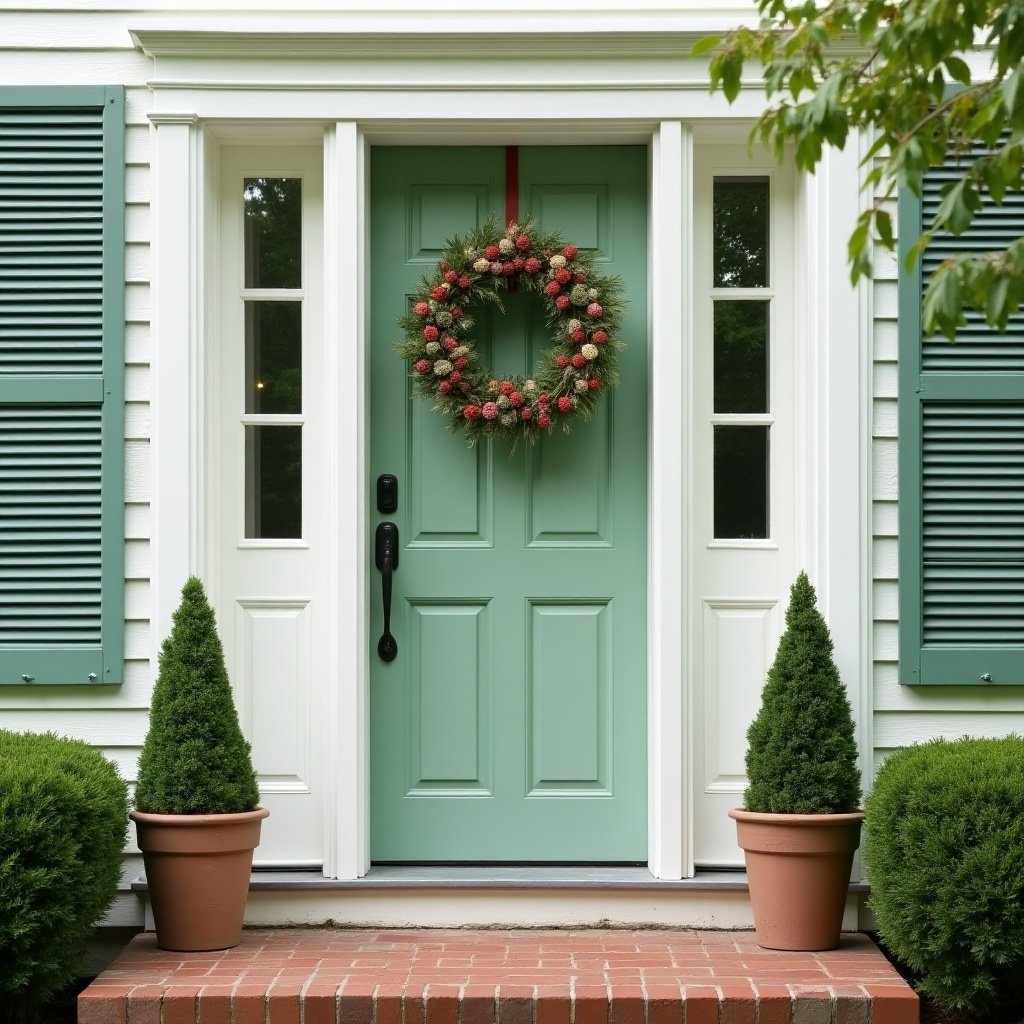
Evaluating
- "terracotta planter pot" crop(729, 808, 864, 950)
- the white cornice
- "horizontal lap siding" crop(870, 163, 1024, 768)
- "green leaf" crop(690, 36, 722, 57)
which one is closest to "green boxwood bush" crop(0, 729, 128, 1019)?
"terracotta planter pot" crop(729, 808, 864, 950)

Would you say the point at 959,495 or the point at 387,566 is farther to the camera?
the point at 387,566

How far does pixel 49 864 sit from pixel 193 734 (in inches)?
22.7

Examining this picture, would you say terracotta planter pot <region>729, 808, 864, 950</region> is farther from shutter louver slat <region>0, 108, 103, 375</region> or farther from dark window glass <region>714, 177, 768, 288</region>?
shutter louver slat <region>0, 108, 103, 375</region>

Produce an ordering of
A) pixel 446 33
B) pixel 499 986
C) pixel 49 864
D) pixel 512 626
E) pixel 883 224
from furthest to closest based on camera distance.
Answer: pixel 512 626, pixel 446 33, pixel 499 986, pixel 49 864, pixel 883 224

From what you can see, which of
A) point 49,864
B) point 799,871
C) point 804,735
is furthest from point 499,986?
point 49,864

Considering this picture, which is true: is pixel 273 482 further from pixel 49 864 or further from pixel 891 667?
pixel 891 667

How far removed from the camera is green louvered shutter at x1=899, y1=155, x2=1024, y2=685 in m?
4.45

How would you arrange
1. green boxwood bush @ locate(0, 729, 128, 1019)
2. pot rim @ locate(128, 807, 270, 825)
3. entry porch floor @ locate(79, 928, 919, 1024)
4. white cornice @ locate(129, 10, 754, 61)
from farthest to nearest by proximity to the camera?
white cornice @ locate(129, 10, 754, 61)
pot rim @ locate(128, 807, 270, 825)
entry porch floor @ locate(79, 928, 919, 1024)
green boxwood bush @ locate(0, 729, 128, 1019)

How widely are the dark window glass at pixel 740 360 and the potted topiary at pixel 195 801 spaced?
1.89 meters

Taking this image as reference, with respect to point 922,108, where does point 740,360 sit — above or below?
below

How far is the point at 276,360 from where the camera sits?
472 cm

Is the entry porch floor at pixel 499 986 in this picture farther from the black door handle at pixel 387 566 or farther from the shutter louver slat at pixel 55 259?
the shutter louver slat at pixel 55 259

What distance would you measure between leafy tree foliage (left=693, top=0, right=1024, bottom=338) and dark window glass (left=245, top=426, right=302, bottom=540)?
2349mm

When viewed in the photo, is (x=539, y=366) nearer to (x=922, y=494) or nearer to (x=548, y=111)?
(x=548, y=111)
